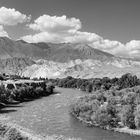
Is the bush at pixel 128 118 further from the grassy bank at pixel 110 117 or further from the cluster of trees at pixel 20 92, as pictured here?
the cluster of trees at pixel 20 92

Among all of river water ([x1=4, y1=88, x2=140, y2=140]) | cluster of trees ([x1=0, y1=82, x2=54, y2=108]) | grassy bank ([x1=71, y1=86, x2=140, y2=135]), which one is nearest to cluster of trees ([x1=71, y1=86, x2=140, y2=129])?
grassy bank ([x1=71, y1=86, x2=140, y2=135])

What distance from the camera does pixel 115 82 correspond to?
15462 cm

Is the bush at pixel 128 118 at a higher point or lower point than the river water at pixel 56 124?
higher

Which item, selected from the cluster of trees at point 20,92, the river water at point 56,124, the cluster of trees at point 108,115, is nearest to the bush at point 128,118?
the cluster of trees at point 108,115

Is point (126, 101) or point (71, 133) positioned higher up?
point (126, 101)

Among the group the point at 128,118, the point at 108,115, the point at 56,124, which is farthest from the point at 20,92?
the point at 128,118

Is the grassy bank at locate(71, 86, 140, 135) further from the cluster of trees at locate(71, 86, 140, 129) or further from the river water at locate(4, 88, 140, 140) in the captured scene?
the river water at locate(4, 88, 140, 140)

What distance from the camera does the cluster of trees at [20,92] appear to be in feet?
312

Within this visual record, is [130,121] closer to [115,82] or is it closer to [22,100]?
[22,100]

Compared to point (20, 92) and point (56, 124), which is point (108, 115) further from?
point (20, 92)

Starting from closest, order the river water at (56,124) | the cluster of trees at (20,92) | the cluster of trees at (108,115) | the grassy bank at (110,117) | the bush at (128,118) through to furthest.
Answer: the river water at (56,124), the grassy bank at (110,117), the bush at (128,118), the cluster of trees at (108,115), the cluster of trees at (20,92)

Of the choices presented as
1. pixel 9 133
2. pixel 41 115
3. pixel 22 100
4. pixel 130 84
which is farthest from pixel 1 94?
pixel 130 84

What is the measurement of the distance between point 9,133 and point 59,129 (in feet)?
73.6

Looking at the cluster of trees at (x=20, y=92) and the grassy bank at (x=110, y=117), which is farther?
the cluster of trees at (x=20, y=92)
